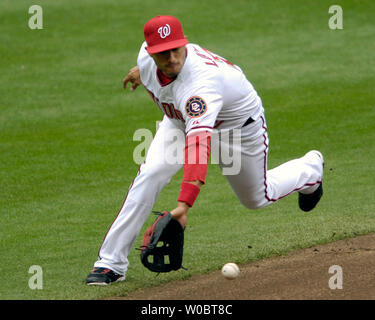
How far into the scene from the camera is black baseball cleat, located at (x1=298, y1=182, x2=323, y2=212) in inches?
268

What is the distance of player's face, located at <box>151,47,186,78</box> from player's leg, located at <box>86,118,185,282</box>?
785 millimetres

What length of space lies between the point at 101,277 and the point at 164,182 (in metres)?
0.88

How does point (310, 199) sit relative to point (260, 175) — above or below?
below

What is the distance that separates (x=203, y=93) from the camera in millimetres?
5051

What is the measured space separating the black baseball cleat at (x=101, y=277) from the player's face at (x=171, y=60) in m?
1.61

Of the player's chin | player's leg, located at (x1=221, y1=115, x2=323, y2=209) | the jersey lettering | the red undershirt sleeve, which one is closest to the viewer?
the red undershirt sleeve

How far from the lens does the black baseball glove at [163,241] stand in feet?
15.3

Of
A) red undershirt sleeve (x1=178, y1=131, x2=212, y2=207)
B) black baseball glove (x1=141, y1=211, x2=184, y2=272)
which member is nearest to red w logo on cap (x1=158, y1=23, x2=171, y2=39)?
red undershirt sleeve (x1=178, y1=131, x2=212, y2=207)

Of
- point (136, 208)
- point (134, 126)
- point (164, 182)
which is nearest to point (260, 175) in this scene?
point (164, 182)

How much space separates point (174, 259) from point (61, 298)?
90 centimetres

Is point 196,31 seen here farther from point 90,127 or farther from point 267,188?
point 267,188
